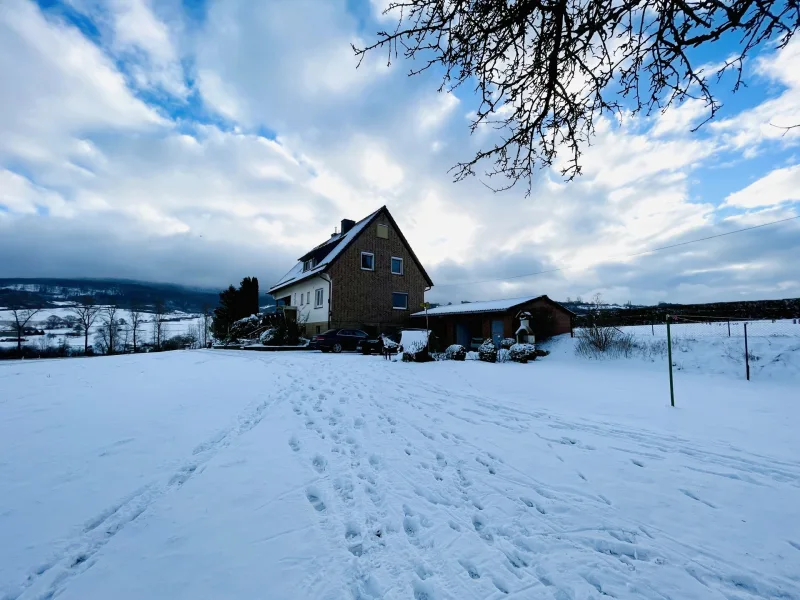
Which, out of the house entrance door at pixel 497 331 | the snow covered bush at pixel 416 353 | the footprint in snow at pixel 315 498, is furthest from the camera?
the house entrance door at pixel 497 331

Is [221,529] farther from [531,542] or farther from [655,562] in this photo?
[655,562]

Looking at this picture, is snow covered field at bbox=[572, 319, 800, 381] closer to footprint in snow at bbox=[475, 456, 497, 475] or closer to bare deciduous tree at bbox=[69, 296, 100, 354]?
footprint in snow at bbox=[475, 456, 497, 475]

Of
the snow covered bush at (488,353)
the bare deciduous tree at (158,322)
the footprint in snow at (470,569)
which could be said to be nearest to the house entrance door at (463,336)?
the snow covered bush at (488,353)

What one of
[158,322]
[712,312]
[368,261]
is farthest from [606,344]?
[158,322]

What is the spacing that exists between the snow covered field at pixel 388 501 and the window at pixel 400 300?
2115 cm

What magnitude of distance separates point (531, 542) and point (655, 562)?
0.82 m

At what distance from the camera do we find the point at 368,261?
86.8 feet

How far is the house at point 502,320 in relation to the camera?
20078mm

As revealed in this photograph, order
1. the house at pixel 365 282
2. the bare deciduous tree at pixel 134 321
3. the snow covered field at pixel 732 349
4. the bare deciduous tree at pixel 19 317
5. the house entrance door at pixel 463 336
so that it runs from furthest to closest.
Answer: the bare deciduous tree at pixel 134 321 → the bare deciduous tree at pixel 19 317 → the house at pixel 365 282 → the house entrance door at pixel 463 336 → the snow covered field at pixel 732 349

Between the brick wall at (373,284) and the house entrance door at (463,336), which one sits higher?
the brick wall at (373,284)

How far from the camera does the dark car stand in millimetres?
20547

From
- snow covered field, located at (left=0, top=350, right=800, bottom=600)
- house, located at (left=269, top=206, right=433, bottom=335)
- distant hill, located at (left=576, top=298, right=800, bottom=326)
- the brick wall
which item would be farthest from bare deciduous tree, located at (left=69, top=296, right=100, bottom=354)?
distant hill, located at (left=576, top=298, right=800, bottom=326)

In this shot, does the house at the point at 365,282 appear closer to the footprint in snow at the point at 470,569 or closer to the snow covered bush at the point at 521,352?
the snow covered bush at the point at 521,352

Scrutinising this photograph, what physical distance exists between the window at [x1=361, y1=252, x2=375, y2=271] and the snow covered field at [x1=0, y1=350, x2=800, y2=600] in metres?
20.1
